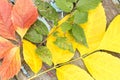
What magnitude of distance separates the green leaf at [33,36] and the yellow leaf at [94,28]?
9cm

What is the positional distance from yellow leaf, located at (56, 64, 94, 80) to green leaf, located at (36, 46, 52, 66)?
0.03 m

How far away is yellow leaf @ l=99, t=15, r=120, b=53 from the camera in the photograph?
73 centimetres

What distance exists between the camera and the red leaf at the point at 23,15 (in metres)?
0.68

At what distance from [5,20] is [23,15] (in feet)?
0.12

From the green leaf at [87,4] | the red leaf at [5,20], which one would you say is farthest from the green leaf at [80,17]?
the red leaf at [5,20]

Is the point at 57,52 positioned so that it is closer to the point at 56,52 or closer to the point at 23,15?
the point at 56,52

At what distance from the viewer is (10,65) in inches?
26.1

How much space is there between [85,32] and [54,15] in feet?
0.25

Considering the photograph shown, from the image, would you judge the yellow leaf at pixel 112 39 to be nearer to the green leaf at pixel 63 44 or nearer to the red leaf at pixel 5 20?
the green leaf at pixel 63 44

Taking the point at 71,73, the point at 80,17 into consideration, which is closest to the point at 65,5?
the point at 80,17

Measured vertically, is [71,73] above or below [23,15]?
below

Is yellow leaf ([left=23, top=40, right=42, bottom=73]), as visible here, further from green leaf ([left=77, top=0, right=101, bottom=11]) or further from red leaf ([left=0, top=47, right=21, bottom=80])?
green leaf ([left=77, top=0, right=101, bottom=11])

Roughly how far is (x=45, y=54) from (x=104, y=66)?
131 mm

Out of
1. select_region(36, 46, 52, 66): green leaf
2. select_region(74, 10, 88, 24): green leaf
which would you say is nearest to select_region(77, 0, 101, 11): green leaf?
select_region(74, 10, 88, 24): green leaf
